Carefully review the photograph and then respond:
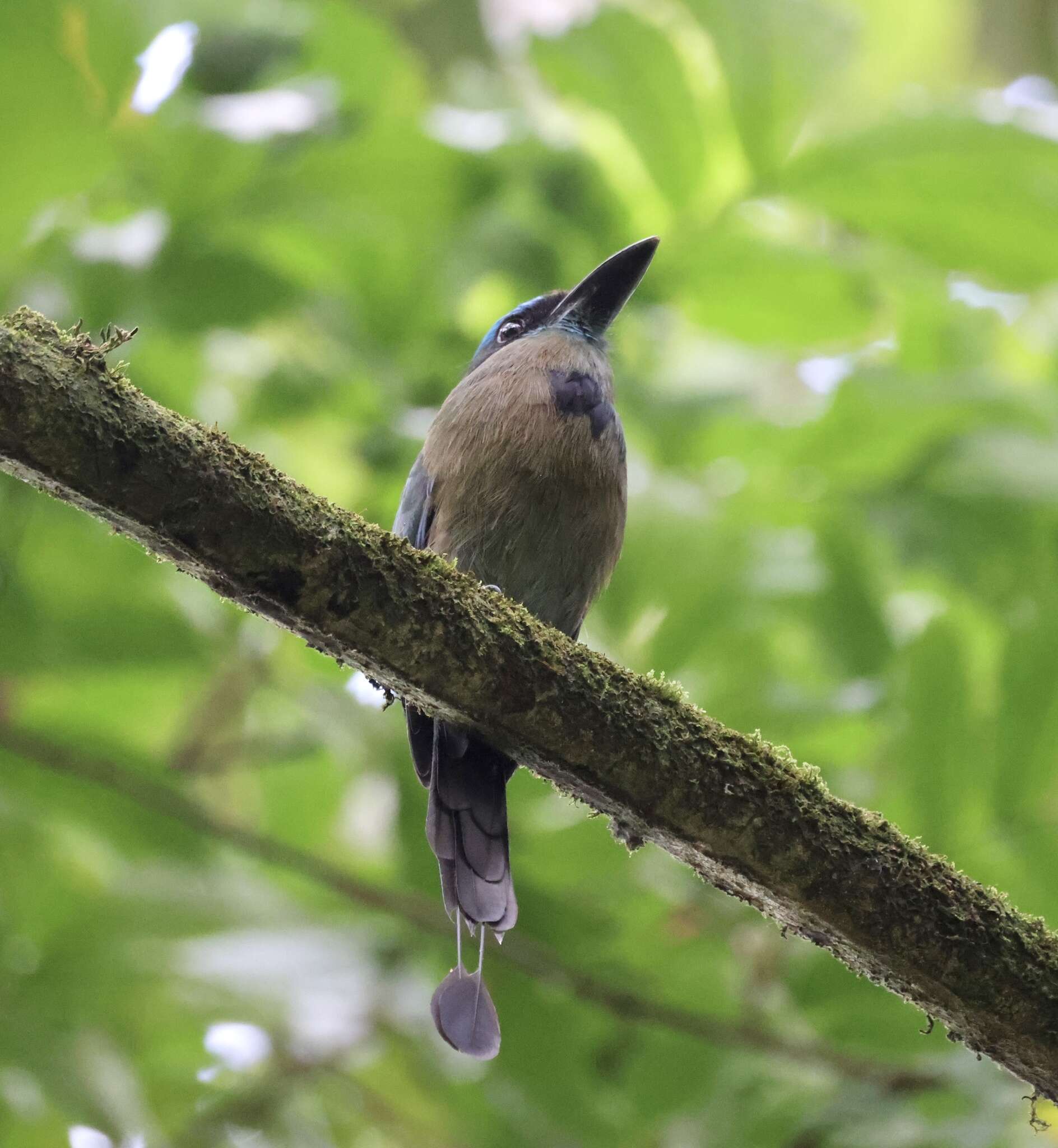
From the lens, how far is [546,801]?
3150 mm

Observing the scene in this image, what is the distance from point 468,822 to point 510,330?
1.47 metres

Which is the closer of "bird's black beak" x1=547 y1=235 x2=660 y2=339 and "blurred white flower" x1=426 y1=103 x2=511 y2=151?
"bird's black beak" x1=547 y1=235 x2=660 y2=339

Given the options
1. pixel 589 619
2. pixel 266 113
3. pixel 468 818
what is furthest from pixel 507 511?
pixel 266 113

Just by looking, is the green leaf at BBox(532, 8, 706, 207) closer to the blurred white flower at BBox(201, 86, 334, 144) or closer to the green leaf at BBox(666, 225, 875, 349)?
the green leaf at BBox(666, 225, 875, 349)

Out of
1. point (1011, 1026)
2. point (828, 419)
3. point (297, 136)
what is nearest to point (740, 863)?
point (1011, 1026)

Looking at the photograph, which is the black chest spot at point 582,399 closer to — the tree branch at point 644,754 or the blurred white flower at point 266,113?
the blurred white flower at point 266,113

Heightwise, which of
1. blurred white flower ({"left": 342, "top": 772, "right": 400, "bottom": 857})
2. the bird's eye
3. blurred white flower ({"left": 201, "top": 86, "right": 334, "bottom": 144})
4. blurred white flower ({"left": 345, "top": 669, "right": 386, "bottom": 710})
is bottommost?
blurred white flower ({"left": 345, "top": 669, "right": 386, "bottom": 710})

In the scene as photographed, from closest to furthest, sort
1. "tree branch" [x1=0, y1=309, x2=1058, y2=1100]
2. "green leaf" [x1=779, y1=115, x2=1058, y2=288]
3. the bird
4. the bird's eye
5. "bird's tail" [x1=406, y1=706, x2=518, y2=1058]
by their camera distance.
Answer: "tree branch" [x1=0, y1=309, x2=1058, y2=1100], "bird's tail" [x1=406, y1=706, x2=518, y2=1058], the bird, "green leaf" [x1=779, y1=115, x2=1058, y2=288], the bird's eye

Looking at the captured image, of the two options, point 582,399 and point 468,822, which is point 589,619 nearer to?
point 582,399

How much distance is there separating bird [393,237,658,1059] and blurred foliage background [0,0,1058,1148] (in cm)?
18

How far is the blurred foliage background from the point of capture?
2750 millimetres

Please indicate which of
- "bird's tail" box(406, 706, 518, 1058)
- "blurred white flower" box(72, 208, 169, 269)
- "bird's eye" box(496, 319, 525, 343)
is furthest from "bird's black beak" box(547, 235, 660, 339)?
"bird's tail" box(406, 706, 518, 1058)

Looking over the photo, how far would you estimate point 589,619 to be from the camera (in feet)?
10.5

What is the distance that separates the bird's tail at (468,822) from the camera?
7.77 ft
